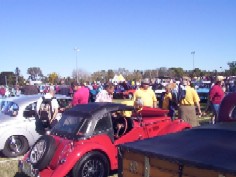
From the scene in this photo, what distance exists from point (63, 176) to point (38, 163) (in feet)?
1.61

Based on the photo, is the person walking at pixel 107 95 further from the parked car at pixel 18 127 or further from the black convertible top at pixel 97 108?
the black convertible top at pixel 97 108

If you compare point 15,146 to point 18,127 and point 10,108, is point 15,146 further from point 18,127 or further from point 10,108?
point 10,108

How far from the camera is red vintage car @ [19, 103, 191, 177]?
583 centimetres

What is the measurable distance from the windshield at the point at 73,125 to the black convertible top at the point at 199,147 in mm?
2730

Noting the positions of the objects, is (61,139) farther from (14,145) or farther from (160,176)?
(160,176)

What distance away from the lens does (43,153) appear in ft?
19.3

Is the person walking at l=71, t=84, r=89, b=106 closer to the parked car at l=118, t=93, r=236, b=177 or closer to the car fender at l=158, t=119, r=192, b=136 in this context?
the car fender at l=158, t=119, r=192, b=136

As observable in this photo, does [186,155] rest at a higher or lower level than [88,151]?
higher

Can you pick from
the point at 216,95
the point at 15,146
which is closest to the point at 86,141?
the point at 15,146

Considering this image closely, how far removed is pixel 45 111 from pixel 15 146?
3.56 feet

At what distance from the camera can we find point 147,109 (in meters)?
7.35

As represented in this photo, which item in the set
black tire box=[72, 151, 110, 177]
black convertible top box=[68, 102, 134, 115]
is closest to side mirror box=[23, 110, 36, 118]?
black convertible top box=[68, 102, 134, 115]

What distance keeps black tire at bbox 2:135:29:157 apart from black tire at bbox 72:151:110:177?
3.01 metres

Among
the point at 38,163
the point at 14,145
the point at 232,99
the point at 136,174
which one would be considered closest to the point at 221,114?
the point at 232,99
